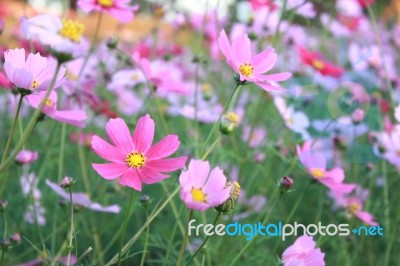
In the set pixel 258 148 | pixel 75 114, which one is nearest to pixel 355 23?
pixel 258 148

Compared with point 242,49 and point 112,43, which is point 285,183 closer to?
point 242,49

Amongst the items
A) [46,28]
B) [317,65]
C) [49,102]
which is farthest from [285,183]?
[317,65]

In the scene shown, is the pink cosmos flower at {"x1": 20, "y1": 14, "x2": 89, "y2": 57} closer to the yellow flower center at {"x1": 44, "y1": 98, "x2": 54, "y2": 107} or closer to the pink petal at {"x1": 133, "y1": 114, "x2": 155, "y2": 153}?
the yellow flower center at {"x1": 44, "y1": 98, "x2": 54, "y2": 107}

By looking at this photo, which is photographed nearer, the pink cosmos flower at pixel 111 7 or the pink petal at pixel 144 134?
the pink petal at pixel 144 134

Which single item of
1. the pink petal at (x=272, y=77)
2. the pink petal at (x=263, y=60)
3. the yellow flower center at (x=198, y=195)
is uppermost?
Result: the pink petal at (x=263, y=60)

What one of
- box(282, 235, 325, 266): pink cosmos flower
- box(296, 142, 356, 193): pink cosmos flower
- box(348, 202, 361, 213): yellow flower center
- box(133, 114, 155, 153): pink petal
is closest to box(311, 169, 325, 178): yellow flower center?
box(296, 142, 356, 193): pink cosmos flower

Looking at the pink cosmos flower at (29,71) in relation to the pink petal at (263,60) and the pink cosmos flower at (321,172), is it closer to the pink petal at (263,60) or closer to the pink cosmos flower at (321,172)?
the pink petal at (263,60)

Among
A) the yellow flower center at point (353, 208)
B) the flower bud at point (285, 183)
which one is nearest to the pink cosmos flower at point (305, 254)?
the flower bud at point (285, 183)
